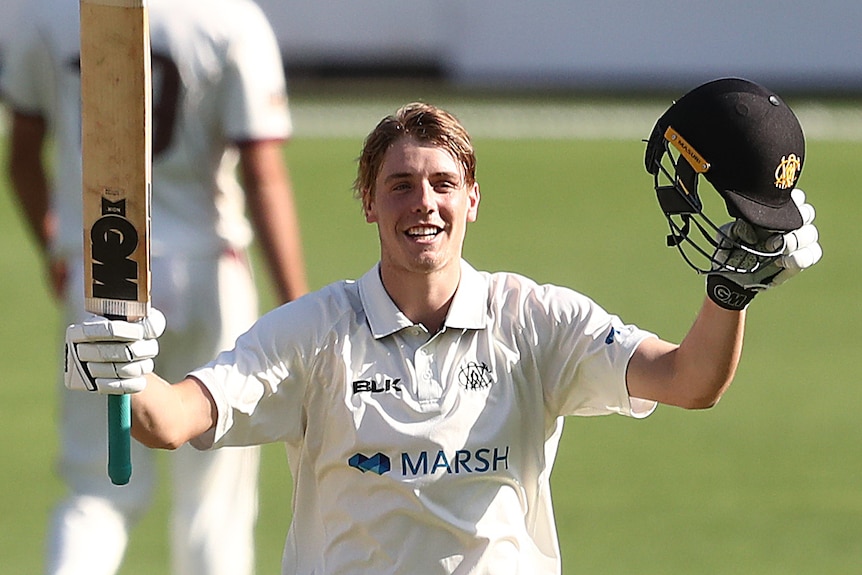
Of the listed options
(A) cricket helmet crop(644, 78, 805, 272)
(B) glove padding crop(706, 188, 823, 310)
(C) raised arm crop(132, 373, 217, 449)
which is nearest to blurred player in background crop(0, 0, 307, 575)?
(C) raised arm crop(132, 373, 217, 449)

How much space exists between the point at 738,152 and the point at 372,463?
1.07 m

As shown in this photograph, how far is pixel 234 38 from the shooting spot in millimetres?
5184

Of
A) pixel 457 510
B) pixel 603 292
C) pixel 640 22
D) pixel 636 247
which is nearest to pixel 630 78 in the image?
pixel 640 22

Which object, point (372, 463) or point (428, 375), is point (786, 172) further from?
point (372, 463)

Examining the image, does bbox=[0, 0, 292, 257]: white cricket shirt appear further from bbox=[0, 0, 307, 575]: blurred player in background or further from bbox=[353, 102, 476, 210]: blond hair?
bbox=[353, 102, 476, 210]: blond hair

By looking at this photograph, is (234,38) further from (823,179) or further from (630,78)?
(630,78)

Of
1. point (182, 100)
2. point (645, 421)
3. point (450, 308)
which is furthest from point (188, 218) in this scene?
point (645, 421)

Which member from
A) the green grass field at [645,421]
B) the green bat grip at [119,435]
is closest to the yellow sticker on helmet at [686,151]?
the green bat grip at [119,435]

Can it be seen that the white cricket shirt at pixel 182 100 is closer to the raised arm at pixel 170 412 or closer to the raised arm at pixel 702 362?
the raised arm at pixel 170 412

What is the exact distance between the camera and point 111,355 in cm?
363

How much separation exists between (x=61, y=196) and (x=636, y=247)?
7858mm

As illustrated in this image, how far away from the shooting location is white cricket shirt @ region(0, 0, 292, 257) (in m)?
5.15

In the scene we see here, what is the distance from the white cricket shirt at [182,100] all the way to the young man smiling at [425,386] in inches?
49.2

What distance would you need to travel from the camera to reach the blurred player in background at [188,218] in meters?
5.15
